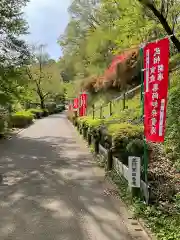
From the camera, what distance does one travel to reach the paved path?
5367 millimetres

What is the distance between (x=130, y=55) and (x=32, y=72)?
3742 cm

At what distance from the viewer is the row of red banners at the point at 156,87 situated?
6105 millimetres

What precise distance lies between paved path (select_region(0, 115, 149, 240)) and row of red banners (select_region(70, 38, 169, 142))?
5.81 feet

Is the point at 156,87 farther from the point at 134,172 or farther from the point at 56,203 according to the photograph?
the point at 56,203

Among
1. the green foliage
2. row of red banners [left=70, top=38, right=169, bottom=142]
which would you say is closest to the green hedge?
the green foliage

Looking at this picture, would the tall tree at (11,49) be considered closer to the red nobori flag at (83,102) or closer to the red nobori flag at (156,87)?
the red nobori flag at (83,102)

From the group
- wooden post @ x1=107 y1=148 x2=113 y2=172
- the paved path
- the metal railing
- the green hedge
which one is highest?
the metal railing

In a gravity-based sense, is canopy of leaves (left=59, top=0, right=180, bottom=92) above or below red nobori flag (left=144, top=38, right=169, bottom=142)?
above

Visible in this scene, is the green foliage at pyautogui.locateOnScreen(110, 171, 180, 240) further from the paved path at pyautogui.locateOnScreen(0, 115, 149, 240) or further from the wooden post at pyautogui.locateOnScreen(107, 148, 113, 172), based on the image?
the wooden post at pyautogui.locateOnScreen(107, 148, 113, 172)

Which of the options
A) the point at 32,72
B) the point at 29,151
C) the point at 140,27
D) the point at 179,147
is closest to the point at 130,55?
the point at 140,27

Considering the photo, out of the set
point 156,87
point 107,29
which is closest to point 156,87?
point 156,87

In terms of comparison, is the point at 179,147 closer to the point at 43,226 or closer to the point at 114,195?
the point at 114,195

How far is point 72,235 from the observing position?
5258 mm

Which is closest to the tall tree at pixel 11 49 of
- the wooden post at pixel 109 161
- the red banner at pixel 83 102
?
the red banner at pixel 83 102
